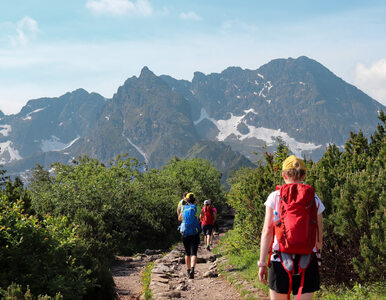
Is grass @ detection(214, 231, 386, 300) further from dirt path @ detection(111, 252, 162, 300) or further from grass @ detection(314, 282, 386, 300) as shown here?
dirt path @ detection(111, 252, 162, 300)

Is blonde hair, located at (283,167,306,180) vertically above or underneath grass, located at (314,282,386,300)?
above

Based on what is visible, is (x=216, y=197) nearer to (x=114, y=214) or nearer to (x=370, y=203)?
(x=114, y=214)

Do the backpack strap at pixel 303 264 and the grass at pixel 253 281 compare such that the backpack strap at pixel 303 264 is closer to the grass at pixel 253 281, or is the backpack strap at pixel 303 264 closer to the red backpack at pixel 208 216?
the grass at pixel 253 281

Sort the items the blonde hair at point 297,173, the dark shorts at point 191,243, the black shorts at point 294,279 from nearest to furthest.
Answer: the black shorts at point 294,279, the blonde hair at point 297,173, the dark shorts at point 191,243

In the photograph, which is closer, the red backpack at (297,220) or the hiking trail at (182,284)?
the red backpack at (297,220)

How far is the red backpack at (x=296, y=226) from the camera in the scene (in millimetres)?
4094

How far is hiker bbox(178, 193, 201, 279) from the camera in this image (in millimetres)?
10703

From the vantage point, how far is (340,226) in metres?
7.15

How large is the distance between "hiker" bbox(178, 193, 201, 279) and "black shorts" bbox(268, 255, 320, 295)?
650cm

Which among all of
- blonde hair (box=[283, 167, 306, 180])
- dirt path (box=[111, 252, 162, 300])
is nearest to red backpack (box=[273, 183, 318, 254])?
blonde hair (box=[283, 167, 306, 180])

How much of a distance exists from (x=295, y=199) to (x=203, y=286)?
7044 millimetres

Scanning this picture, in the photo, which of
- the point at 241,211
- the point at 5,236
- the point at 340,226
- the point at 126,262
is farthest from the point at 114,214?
the point at 340,226

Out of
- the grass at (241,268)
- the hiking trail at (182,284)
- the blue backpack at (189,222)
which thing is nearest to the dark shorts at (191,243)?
the blue backpack at (189,222)

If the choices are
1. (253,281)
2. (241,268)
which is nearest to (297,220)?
(253,281)
